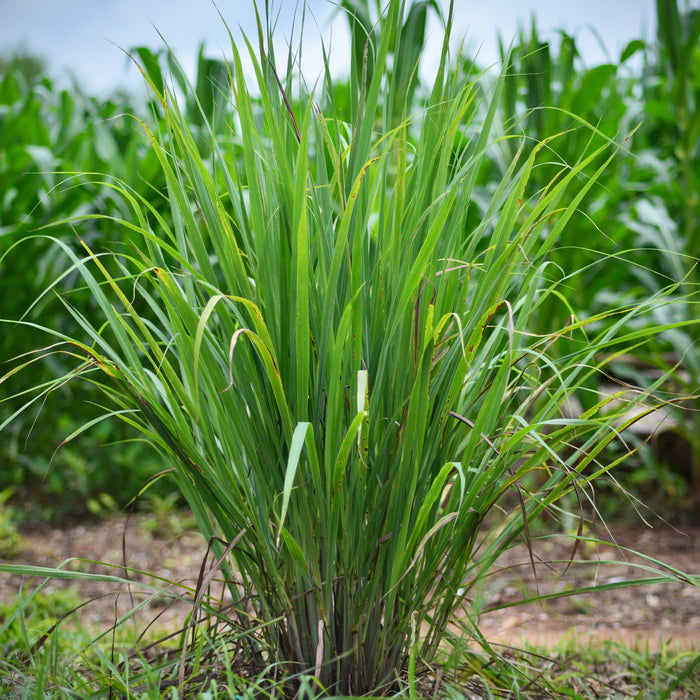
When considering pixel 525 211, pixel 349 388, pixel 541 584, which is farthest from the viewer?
pixel 525 211

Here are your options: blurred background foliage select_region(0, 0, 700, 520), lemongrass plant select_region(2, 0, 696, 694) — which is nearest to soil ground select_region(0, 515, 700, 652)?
blurred background foliage select_region(0, 0, 700, 520)

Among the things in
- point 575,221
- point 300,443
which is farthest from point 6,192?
point 300,443

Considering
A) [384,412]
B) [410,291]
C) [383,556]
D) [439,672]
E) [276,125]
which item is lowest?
[439,672]

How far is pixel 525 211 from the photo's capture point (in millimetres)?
2092

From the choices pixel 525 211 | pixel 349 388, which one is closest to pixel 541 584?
pixel 525 211

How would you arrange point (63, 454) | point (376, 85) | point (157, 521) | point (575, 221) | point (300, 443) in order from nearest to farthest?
1. point (300, 443)
2. point (376, 85)
3. point (575, 221)
4. point (157, 521)
5. point (63, 454)

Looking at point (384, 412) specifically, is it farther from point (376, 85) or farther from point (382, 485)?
point (376, 85)

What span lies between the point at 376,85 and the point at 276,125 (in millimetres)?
116

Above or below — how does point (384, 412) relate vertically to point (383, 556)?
above

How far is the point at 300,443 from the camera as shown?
1.79 feet

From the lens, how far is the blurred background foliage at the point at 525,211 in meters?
2.16

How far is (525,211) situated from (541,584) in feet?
3.71

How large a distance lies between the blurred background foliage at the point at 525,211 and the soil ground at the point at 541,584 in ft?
0.54

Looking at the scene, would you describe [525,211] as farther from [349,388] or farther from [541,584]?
[349,388]
